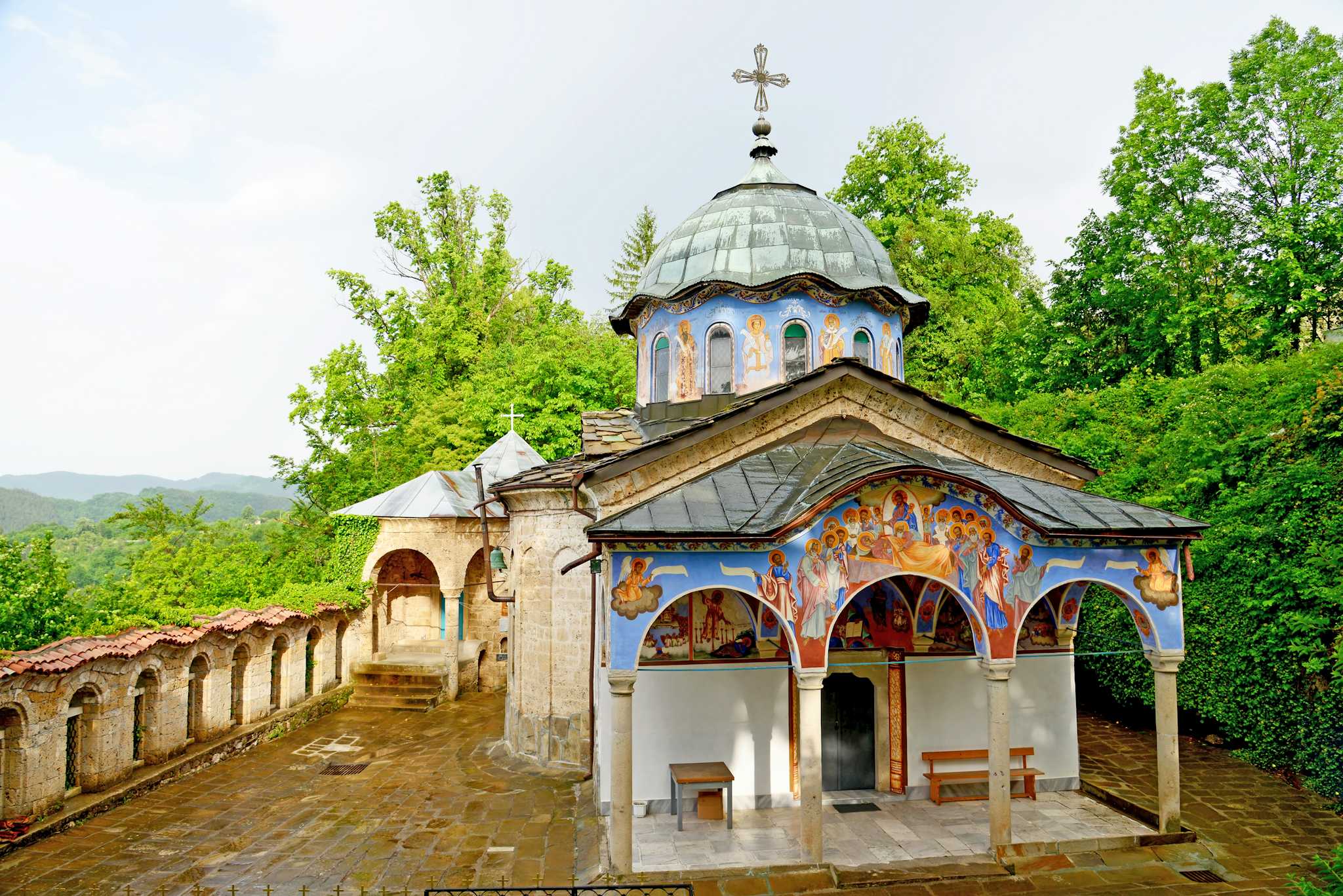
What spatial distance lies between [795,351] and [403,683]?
11958mm

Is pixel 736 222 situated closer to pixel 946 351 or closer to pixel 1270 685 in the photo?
pixel 1270 685

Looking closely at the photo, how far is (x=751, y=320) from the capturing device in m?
12.4

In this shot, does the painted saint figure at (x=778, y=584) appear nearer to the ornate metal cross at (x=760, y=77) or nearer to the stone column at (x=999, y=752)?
the stone column at (x=999, y=752)

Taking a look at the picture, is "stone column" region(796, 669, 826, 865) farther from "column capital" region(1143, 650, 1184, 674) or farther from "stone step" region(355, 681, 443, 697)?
"stone step" region(355, 681, 443, 697)

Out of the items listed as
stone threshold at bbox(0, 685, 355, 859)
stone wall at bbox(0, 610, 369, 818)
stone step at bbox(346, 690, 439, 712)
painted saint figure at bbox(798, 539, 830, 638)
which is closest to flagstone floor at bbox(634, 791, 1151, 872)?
painted saint figure at bbox(798, 539, 830, 638)

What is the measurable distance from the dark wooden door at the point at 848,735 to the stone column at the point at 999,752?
2111 mm

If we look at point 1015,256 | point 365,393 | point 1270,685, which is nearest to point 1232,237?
point 1270,685

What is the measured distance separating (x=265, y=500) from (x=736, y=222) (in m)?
159

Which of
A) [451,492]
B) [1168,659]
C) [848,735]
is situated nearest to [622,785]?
[848,735]

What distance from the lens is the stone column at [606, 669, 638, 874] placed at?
8125mm

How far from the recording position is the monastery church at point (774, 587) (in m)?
8.52

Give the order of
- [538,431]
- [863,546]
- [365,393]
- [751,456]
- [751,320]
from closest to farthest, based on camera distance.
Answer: [863,546]
[751,456]
[751,320]
[538,431]
[365,393]

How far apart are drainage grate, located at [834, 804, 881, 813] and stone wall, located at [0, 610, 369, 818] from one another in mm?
9990

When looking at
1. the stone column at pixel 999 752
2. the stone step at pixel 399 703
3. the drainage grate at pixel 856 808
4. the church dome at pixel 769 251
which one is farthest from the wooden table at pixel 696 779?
the stone step at pixel 399 703
